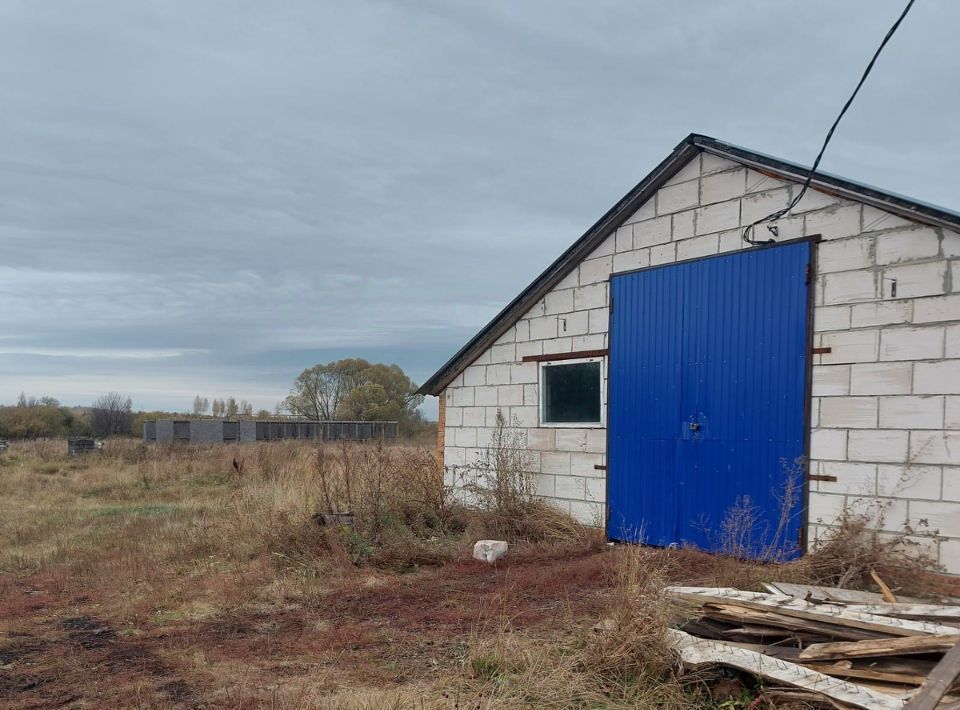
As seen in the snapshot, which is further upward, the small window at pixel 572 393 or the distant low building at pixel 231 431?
the small window at pixel 572 393

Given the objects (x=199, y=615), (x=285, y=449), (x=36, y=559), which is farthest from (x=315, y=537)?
(x=285, y=449)

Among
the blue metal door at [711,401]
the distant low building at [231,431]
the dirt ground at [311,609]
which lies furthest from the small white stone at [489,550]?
the distant low building at [231,431]

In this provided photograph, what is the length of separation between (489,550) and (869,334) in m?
4.66

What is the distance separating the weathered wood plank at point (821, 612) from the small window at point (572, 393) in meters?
4.24

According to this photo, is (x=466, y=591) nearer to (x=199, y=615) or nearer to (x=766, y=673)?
(x=199, y=615)

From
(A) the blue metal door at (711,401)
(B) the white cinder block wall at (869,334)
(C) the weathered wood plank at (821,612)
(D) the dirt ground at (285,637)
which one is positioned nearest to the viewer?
(C) the weathered wood plank at (821,612)

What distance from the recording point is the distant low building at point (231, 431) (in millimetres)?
32500

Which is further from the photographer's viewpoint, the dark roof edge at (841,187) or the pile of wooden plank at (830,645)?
the dark roof edge at (841,187)

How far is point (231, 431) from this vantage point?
1323 inches

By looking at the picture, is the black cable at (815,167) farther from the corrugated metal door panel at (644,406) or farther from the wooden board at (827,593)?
the wooden board at (827,593)

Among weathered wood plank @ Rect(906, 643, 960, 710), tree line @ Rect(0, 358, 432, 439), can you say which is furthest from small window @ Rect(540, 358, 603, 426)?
tree line @ Rect(0, 358, 432, 439)

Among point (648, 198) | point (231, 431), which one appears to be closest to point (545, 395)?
point (648, 198)

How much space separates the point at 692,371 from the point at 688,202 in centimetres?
193

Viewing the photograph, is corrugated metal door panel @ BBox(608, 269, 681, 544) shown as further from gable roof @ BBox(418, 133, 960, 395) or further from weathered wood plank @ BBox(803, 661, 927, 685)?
weathered wood plank @ BBox(803, 661, 927, 685)
